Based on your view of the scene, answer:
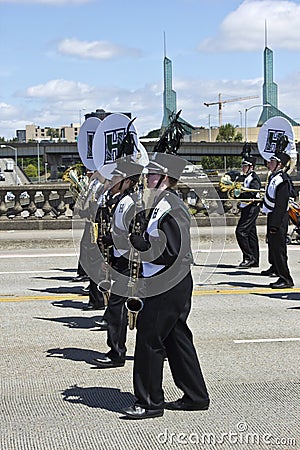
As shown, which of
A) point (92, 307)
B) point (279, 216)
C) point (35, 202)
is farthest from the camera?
point (35, 202)

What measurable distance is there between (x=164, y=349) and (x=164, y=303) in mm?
381

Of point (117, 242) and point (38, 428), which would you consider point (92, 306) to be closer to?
point (117, 242)

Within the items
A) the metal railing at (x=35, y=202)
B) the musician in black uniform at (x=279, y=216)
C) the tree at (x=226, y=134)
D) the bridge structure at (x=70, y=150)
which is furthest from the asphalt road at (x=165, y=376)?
the tree at (x=226, y=134)

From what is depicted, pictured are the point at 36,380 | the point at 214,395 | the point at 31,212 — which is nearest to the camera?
the point at 214,395

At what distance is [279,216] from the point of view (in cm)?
1253

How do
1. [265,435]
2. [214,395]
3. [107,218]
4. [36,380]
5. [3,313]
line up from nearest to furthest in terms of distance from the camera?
[265,435], [214,395], [36,380], [107,218], [3,313]

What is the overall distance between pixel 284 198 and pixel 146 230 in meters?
6.48

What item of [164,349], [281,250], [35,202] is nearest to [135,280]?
[164,349]

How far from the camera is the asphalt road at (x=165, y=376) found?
20.3 feet

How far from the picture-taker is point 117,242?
788 centimetres

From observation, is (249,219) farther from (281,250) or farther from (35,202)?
(35,202)

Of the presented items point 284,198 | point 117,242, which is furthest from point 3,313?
point 284,198

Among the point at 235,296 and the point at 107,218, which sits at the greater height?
the point at 107,218

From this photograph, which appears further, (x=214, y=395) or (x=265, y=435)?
(x=214, y=395)
